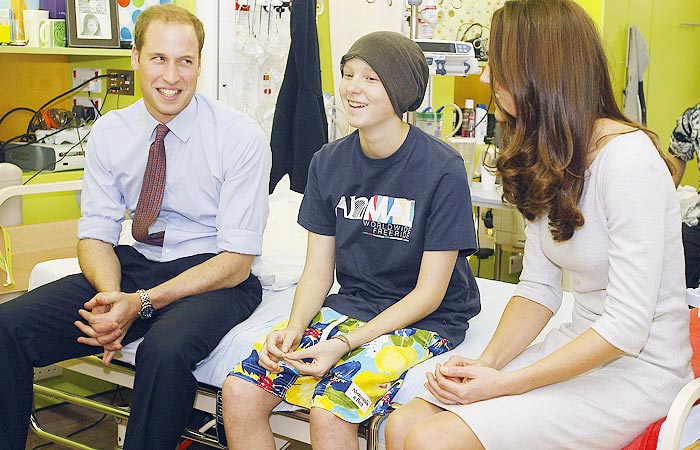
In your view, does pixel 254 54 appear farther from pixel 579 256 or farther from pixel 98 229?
pixel 579 256

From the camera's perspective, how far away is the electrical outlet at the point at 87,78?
3.77 meters

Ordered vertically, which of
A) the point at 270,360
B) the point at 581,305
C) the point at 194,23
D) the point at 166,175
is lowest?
the point at 270,360

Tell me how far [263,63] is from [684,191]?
1.95m

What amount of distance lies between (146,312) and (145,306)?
0.02 metres

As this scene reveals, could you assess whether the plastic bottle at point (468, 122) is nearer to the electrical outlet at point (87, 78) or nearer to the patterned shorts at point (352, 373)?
the electrical outlet at point (87, 78)

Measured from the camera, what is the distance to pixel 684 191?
12.6 ft

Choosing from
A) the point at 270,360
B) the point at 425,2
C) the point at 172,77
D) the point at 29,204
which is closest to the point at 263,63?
the point at 425,2

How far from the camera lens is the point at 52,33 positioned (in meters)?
3.40

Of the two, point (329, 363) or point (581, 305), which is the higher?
point (581, 305)

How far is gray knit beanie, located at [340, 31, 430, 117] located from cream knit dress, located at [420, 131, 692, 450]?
0.55 metres

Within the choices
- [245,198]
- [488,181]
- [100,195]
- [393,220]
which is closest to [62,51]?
[100,195]

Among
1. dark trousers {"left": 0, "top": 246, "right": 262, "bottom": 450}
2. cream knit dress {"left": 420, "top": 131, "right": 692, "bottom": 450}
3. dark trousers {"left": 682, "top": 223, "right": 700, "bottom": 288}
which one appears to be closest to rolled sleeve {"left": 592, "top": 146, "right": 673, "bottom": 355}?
cream knit dress {"left": 420, "top": 131, "right": 692, "bottom": 450}

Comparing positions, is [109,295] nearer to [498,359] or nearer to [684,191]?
[498,359]

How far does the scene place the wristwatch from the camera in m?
2.32
